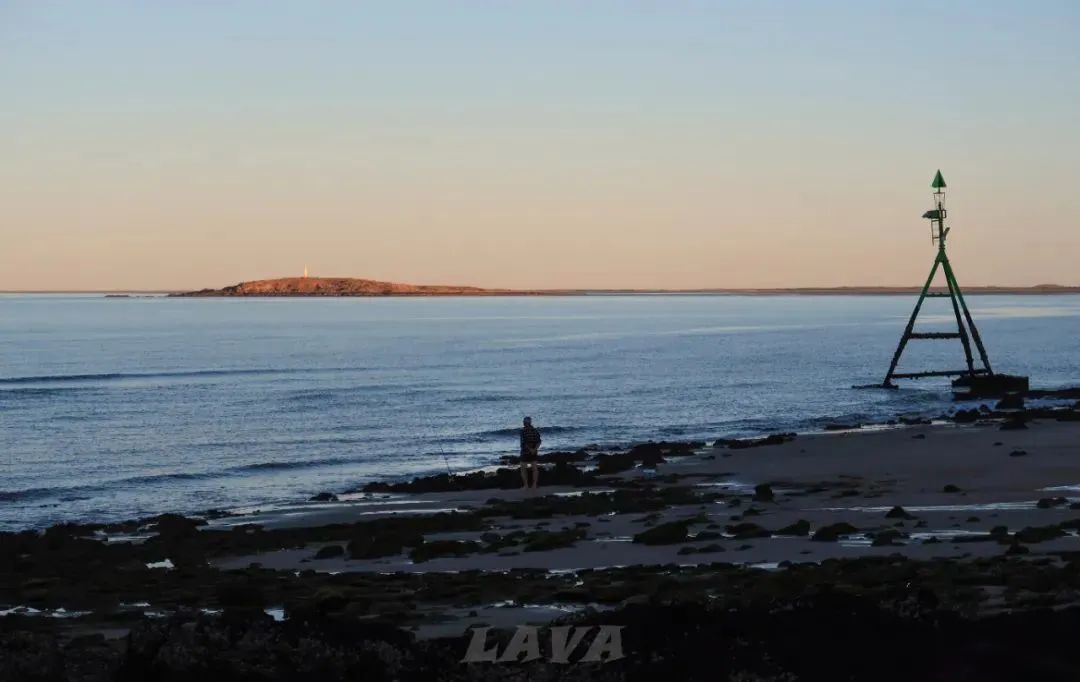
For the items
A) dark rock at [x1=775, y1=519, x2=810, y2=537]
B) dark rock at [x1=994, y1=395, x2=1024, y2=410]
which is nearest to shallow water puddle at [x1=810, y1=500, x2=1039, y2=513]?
dark rock at [x1=775, y1=519, x2=810, y2=537]

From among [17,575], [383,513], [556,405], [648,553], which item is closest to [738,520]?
[648,553]

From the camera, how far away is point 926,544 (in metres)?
20.8

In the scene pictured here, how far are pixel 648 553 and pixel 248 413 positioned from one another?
1836 inches

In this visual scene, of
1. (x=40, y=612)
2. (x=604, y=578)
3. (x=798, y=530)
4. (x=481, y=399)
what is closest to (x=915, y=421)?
(x=481, y=399)

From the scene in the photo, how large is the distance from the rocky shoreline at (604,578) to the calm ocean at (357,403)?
26.9 feet

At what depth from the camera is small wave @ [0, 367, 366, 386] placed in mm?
87812

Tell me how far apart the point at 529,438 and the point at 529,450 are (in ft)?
2.77

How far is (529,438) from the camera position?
31828 mm

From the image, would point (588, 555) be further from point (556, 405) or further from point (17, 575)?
point (556, 405)

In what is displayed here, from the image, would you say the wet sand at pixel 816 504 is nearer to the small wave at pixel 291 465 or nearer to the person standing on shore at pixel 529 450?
the person standing on shore at pixel 529 450

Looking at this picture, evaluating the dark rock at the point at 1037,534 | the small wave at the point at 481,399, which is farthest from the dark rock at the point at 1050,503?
the small wave at the point at 481,399

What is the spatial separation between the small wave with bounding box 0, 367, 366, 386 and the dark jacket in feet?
204

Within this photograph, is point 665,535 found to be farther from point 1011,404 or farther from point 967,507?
point 1011,404

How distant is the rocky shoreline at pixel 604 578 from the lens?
12.7m
